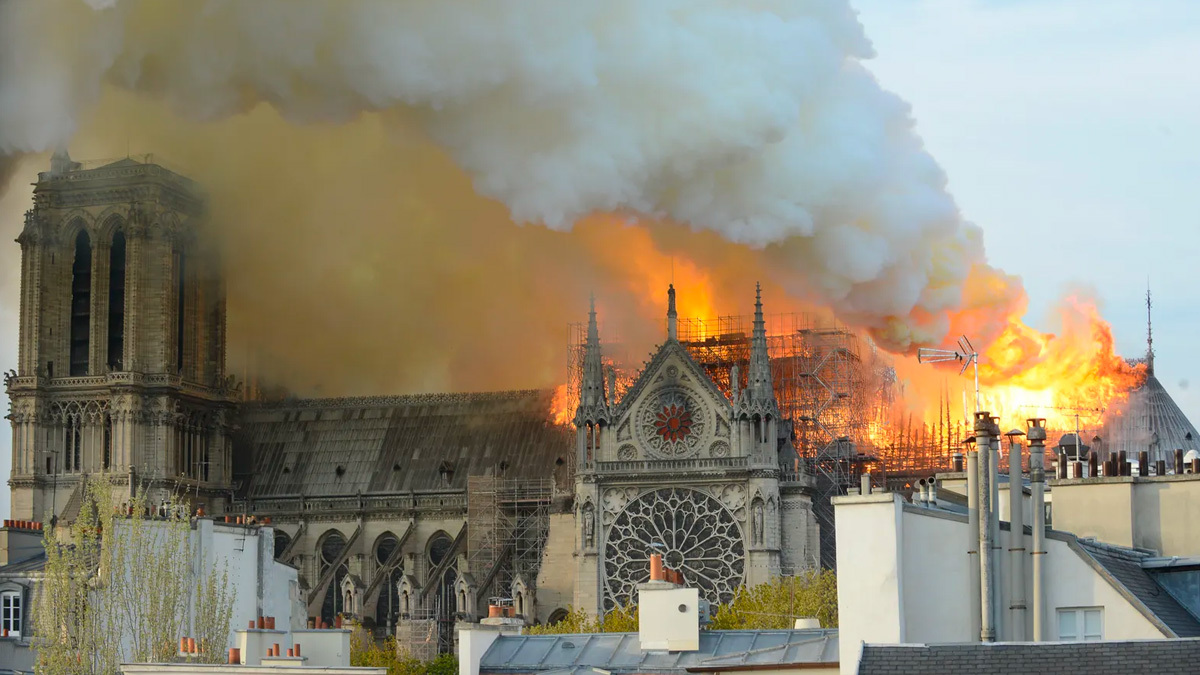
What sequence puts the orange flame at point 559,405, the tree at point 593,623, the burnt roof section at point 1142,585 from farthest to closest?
the orange flame at point 559,405 < the tree at point 593,623 < the burnt roof section at point 1142,585

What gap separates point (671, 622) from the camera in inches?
1663

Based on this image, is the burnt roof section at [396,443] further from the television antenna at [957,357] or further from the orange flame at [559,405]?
the television antenna at [957,357]

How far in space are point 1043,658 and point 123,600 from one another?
25914 millimetres

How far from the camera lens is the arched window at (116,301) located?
334 feet

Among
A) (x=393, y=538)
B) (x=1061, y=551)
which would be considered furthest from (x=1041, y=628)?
(x=393, y=538)

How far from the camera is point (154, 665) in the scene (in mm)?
41281

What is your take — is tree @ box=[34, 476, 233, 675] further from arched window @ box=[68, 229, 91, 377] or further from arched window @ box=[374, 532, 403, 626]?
arched window @ box=[68, 229, 91, 377]

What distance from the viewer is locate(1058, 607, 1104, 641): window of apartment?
33.6m

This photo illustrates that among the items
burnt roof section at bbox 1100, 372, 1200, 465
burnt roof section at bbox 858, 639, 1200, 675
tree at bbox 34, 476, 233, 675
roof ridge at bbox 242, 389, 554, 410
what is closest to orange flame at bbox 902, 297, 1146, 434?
burnt roof section at bbox 1100, 372, 1200, 465

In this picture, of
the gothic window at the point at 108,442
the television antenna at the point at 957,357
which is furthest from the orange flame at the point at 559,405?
the television antenna at the point at 957,357

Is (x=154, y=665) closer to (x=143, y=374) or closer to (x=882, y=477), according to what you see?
(x=882, y=477)

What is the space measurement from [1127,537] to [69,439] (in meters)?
68.6

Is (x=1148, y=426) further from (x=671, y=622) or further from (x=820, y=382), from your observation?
(x=671, y=622)

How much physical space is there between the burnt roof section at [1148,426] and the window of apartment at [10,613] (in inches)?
1697
